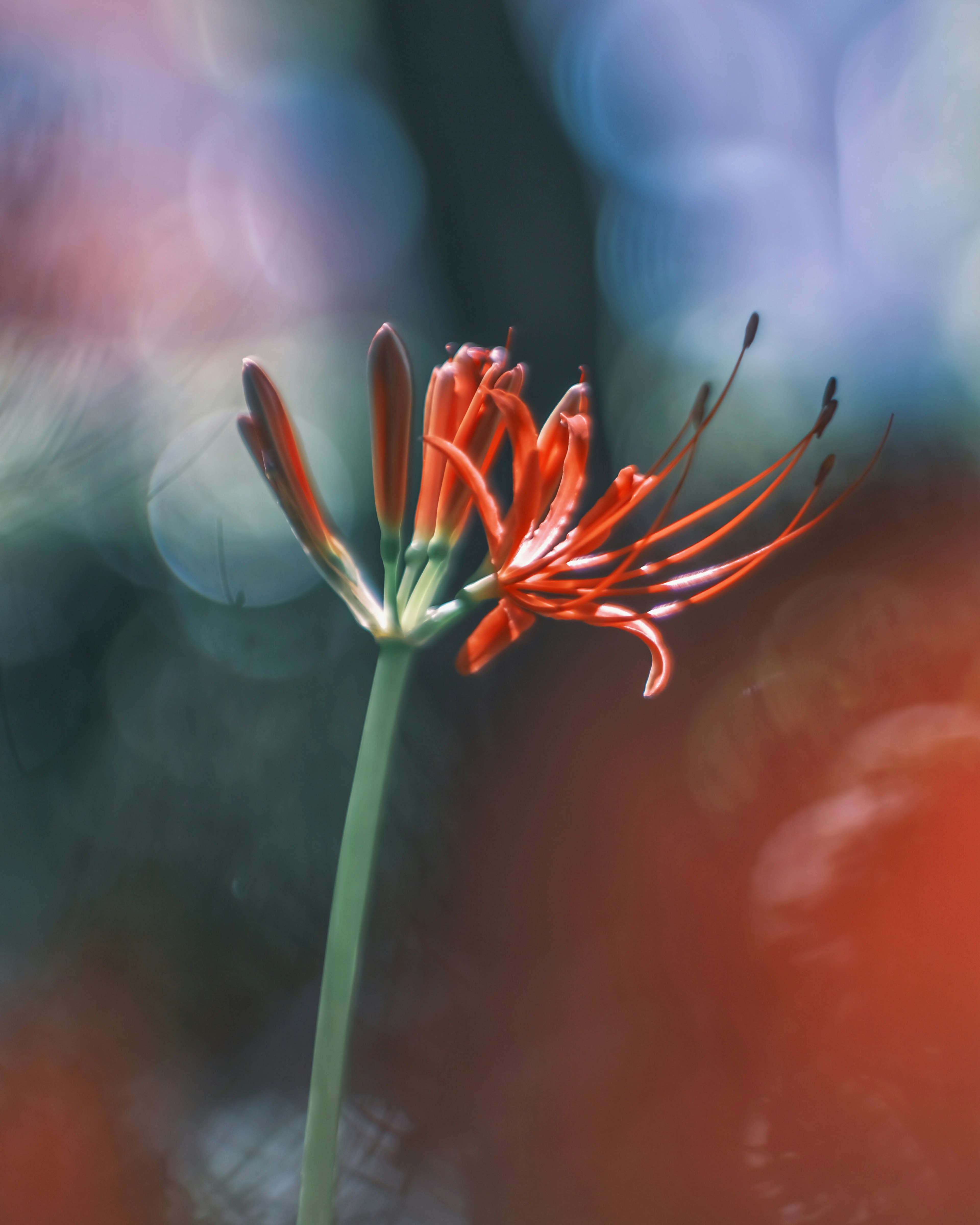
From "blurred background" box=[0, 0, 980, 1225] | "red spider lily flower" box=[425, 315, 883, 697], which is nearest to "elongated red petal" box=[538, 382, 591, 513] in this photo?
"red spider lily flower" box=[425, 315, 883, 697]

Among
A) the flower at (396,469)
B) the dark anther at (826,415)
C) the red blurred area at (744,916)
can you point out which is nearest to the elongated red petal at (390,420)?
the flower at (396,469)

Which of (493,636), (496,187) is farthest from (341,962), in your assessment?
(496,187)

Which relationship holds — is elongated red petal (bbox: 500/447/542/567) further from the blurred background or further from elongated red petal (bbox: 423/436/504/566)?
the blurred background

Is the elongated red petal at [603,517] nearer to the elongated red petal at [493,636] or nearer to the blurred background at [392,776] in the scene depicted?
the elongated red petal at [493,636]

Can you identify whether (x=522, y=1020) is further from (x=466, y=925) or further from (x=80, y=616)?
(x=80, y=616)

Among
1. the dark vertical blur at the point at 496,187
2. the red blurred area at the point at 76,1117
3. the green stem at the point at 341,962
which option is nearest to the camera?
the green stem at the point at 341,962

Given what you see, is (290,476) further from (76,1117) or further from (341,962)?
(76,1117)

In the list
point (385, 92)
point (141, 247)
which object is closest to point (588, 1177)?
point (141, 247)
